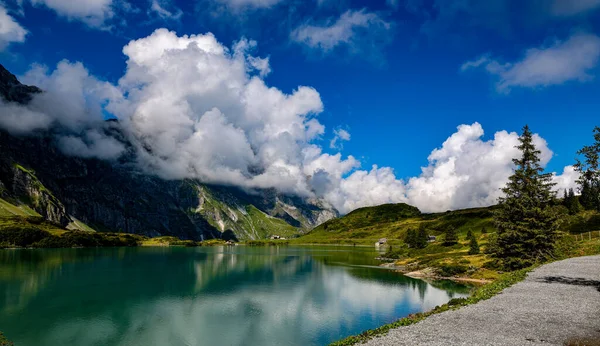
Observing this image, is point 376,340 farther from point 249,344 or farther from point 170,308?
point 170,308

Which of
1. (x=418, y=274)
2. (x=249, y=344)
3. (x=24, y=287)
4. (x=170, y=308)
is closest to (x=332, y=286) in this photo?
(x=418, y=274)

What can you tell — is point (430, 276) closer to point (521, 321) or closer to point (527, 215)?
point (527, 215)

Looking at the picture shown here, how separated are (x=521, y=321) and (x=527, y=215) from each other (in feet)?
143

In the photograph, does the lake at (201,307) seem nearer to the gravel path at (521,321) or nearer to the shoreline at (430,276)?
the shoreline at (430,276)

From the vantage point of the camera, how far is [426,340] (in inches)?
991

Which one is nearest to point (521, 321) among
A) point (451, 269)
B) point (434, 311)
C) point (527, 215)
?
point (434, 311)

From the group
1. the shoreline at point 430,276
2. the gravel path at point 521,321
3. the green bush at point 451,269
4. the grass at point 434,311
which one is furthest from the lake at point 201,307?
the gravel path at point 521,321

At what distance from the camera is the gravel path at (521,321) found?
24533 mm

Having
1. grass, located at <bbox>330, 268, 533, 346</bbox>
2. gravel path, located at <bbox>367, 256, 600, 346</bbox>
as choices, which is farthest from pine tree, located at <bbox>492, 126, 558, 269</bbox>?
gravel path, located at <bbox>367, 256, 600, 346</bbox>

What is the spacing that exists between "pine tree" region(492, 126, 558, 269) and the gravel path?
2120cm

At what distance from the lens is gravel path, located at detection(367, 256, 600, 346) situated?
24533 mm

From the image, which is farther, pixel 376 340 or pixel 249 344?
pixel 249 344

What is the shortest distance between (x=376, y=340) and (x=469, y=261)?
87645 millimetres

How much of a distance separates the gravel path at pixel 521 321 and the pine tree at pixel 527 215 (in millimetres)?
21201
